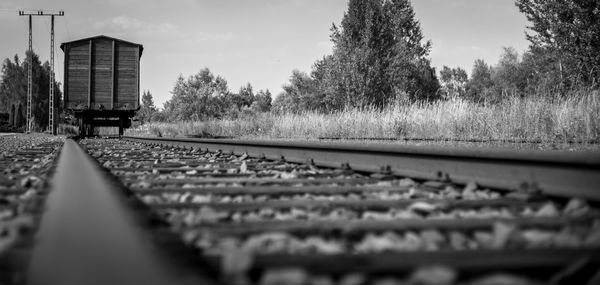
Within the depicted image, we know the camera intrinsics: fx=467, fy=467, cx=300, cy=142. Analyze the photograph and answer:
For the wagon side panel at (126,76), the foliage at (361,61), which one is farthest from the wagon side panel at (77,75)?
the foliage at (361,61)

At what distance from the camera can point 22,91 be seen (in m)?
78.3

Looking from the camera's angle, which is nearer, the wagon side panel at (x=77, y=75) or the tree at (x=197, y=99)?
the wagon side panel at (x=77, y=75)

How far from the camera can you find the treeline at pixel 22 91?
67556 millimetres

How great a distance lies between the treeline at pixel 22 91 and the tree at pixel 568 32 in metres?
64.3

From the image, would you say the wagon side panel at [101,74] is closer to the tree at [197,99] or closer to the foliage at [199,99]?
the foliage at [199,99]

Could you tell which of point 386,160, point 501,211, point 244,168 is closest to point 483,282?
point 501,211

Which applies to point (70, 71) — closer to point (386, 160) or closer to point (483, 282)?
point (386, 160)

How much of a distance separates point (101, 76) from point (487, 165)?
18.2 m

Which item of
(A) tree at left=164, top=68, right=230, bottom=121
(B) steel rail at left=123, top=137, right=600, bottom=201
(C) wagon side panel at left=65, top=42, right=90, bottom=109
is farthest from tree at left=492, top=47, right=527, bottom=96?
(B) steel rail at left=123, top=137, right=600, bottom=201

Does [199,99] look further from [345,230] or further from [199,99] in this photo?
[345,230]

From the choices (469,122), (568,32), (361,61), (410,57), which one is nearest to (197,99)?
(410,57)

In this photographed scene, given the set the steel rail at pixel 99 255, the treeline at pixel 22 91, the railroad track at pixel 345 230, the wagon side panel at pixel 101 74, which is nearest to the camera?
the steel rail at pixel 99 255

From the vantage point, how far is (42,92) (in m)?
78.3

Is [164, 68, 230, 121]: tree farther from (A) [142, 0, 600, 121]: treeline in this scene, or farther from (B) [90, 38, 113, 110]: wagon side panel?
(B) [90, 38, 113, 110]: wagon side panel
